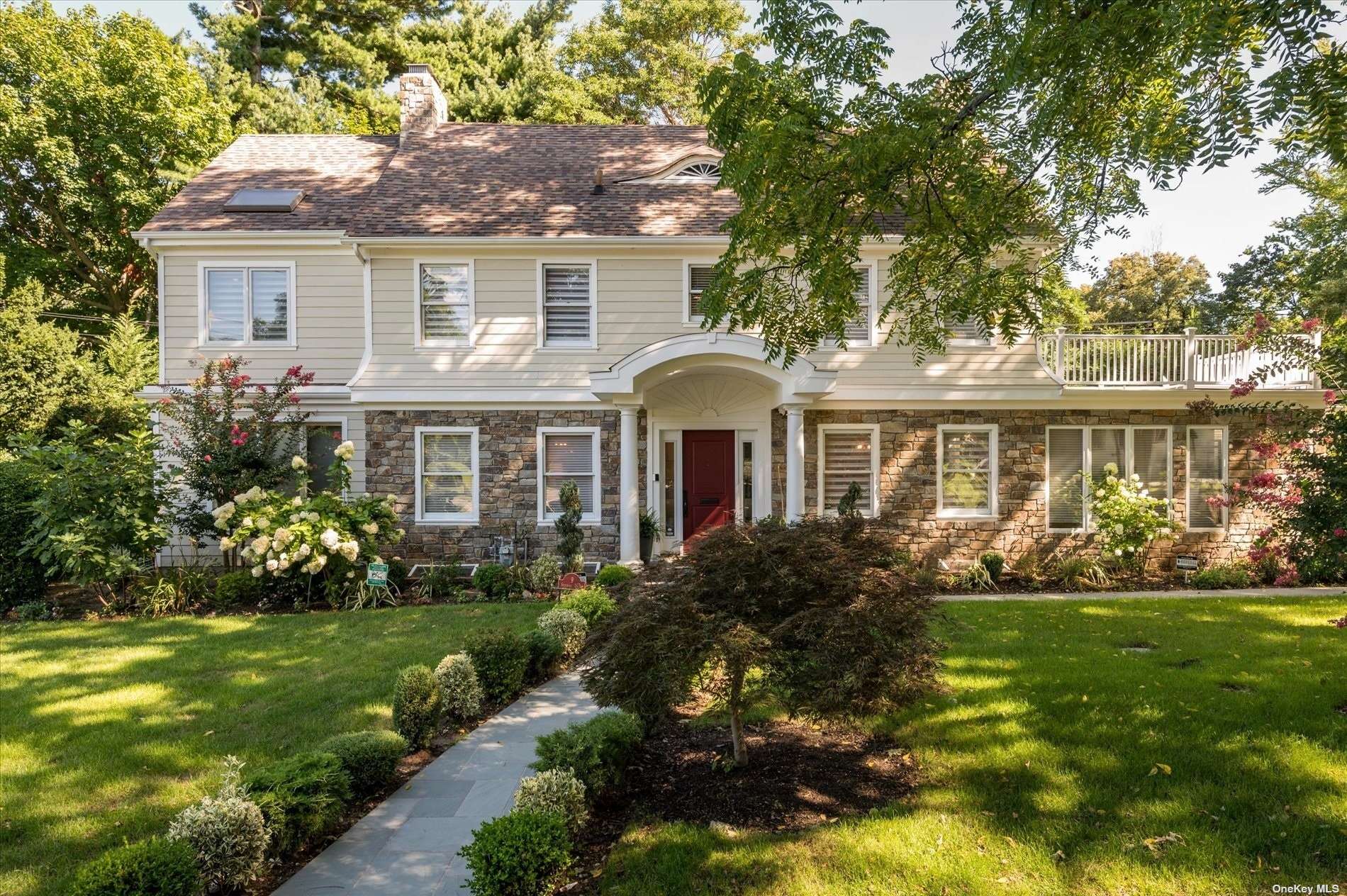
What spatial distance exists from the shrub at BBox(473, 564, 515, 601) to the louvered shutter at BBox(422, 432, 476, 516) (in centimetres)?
186

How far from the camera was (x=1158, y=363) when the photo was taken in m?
11.9

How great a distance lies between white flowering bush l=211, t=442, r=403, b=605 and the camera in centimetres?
949

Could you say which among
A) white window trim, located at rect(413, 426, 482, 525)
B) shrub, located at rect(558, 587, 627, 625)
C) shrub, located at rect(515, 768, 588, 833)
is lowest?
shrub, located at rect(515, 768, 588, 833)

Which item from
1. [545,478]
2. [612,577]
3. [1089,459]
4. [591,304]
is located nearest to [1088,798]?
[612,577]

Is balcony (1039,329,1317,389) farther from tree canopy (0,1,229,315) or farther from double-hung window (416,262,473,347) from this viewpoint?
tree canopy (0,1,229,315)

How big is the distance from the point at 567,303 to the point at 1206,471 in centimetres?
1191

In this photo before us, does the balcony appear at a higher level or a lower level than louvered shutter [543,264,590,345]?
lower

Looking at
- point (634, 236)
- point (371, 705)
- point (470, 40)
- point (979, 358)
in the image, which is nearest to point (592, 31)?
point (470, 40)

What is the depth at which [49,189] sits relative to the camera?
705 inches

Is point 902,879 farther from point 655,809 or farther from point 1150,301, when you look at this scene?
point 1150,301

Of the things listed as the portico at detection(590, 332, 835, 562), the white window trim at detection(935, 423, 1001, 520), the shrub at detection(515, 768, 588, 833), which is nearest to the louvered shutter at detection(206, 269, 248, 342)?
the portico at detection(590, 332, 835, 562)

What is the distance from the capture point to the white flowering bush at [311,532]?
949 centimetres

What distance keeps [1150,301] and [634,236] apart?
80.5ft

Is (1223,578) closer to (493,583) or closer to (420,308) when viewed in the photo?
(493,583)
